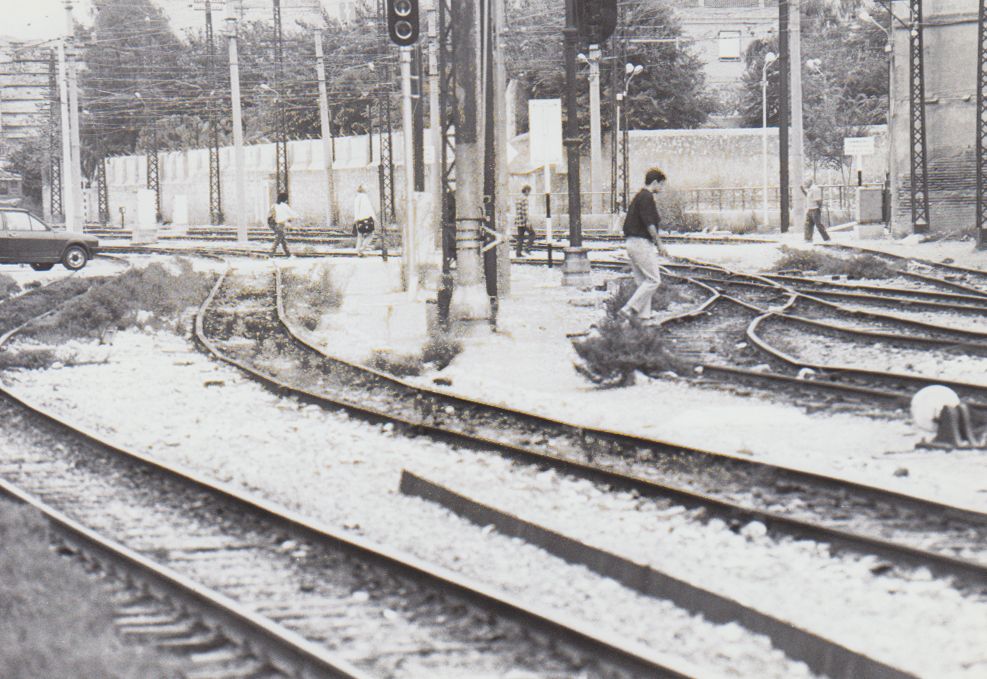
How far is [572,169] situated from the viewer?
83.1 ft

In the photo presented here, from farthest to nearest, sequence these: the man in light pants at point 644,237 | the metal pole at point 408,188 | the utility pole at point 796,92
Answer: the utility pole at point 796,92
the metal pole at point 408,188
the man in light pants at point 644,237

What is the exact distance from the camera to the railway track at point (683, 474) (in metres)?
7.46

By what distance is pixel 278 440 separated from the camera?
38.1 feet

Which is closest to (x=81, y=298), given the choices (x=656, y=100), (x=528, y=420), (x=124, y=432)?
(x=124, y=432)

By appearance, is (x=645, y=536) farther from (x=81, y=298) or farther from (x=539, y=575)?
(x=81, y=298)

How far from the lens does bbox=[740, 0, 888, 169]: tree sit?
6925 cm

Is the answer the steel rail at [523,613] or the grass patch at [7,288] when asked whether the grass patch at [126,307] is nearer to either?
the grass patch at [7,288]

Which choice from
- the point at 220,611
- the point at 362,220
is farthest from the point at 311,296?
the point at 220,611

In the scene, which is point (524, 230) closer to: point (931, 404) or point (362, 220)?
point (362, 220)

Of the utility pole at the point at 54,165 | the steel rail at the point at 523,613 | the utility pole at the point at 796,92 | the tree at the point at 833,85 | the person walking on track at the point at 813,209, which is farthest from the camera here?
the utility pole at the point at 54,165

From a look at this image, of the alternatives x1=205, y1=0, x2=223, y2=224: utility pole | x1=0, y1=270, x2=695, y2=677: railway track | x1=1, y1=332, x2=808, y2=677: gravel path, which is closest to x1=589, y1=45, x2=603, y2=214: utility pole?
x1=205, y1=0, x2=223, y2=224: utility pole

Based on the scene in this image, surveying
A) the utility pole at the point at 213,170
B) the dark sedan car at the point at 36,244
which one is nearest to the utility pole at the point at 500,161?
the dark sedan car at the point at 36,244

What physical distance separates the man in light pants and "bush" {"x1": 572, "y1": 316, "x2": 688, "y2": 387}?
6.38 ft

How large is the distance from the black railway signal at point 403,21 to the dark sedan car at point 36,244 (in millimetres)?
18156
